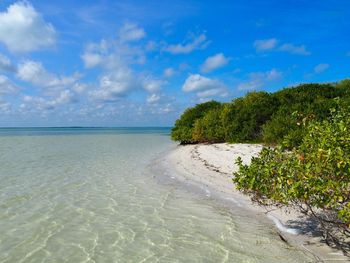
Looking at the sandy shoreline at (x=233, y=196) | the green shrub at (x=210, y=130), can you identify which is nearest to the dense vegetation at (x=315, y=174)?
the sandy shoreline at (x=233, y=196)

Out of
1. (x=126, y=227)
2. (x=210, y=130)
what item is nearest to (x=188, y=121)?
(x=210, y=130)

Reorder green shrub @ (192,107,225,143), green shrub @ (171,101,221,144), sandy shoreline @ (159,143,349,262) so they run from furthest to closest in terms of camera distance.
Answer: green shrub @ (171,101,221,144)
green shrub @ (192,107,225,143)
sandy shoreline @ (159,143,349,262)

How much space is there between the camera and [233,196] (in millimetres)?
11312

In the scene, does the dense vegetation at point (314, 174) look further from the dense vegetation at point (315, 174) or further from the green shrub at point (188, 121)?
the green shrub at point (188, 121)

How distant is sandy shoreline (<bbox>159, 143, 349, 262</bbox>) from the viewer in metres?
6.93

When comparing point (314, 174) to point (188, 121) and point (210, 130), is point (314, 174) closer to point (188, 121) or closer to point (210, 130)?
point (210, 130)

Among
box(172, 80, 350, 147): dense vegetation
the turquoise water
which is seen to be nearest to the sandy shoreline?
the turquoise water

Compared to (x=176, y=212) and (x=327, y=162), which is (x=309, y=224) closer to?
(x=327, y=162)

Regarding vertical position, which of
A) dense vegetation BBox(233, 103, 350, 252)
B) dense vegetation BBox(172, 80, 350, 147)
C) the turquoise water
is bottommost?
the turquoise water

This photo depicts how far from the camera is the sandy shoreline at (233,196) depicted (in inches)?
273

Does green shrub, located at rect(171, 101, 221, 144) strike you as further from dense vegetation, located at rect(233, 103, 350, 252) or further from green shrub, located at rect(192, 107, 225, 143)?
dense vegetation, located at rect(233, 103, 350, 252)

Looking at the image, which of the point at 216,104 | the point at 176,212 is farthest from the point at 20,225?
the point at 216,104

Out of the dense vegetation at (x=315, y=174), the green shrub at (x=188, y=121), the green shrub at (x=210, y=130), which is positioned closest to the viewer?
the dense vegetation at (x=315, y=174)

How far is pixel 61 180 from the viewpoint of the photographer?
48.9ft
